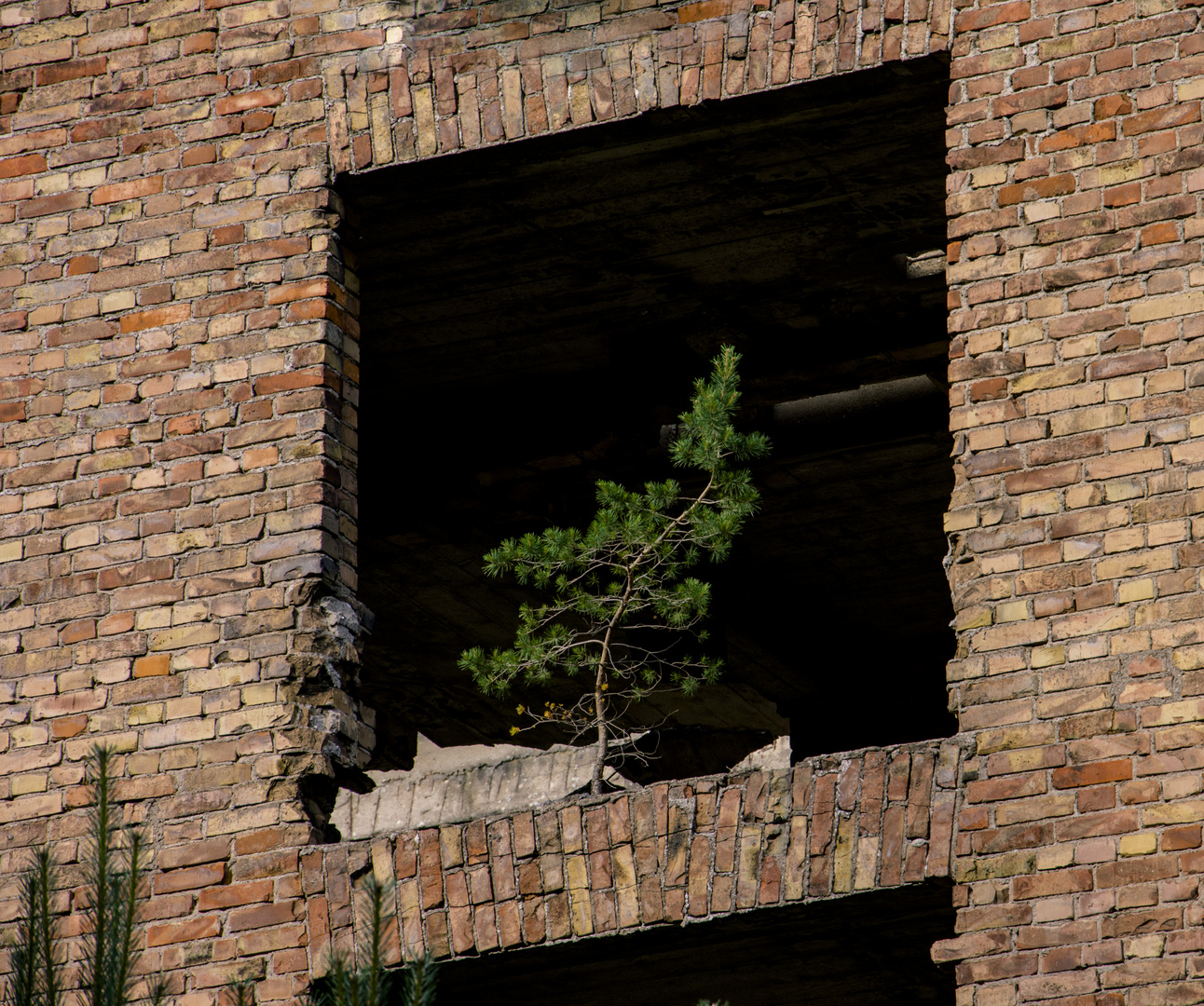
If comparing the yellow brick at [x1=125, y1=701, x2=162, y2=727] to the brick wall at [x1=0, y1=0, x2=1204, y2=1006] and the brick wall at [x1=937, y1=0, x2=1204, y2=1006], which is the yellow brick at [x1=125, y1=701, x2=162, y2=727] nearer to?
the brick wall at [x1=0, y1=0, x2=1204, y2=1006]

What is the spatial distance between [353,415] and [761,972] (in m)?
3.38

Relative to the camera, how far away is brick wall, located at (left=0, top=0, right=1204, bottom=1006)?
5355 millimetres

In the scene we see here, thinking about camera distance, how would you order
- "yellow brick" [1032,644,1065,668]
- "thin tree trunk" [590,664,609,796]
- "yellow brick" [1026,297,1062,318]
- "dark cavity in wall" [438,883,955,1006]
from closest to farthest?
"yellow brick" [1032,644,1065,668] < "yellow brick" [1026,297,1062,318] < "thin tree trunk" [590,664,609,796] < "dark cavity in wall" [438,883,955,1006]

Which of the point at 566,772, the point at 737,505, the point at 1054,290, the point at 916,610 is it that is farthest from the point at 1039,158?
the point at 566,772

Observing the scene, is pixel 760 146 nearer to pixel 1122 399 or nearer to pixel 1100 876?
pixel 1122 399

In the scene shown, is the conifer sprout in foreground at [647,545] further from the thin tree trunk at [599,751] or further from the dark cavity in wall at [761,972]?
the dark cavity in wall at [761,972]

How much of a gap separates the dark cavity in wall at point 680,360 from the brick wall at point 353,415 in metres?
0.27

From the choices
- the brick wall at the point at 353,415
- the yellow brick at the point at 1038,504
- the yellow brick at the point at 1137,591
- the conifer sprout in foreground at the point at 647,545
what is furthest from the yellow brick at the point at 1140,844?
the conifer sprout in foreground at the point at 647,545

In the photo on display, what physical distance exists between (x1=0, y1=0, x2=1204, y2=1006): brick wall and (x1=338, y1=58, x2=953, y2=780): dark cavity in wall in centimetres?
27

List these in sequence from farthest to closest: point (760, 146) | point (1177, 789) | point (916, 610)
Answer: point (916, 610)
point (760, 146)
point (1177, 789)

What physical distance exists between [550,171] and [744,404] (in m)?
2.04

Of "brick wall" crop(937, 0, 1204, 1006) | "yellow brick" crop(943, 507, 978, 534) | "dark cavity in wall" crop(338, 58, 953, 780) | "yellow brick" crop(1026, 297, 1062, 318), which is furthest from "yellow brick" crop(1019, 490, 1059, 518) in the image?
"dark cavity in wall" crop(338, 58, 953, 780)

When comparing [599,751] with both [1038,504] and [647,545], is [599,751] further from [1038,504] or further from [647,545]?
[1038,504]

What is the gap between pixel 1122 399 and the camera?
18.5 ft
